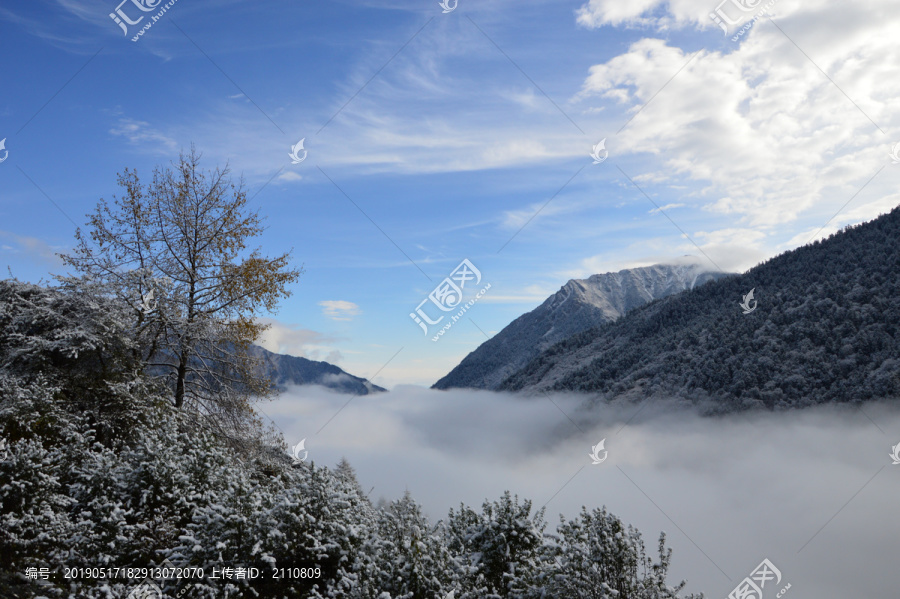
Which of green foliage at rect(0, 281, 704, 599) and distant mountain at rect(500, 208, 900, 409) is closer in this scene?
green foliage at rect(0, 281, 704, 599)

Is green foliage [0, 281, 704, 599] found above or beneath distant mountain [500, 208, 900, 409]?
beneath

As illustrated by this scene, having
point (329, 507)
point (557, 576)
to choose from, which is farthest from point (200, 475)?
point (557, 576)

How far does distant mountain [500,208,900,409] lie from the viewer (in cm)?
8725

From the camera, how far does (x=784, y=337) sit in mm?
97188

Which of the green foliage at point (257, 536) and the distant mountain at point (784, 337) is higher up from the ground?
the distant mountain at point (784, 337)

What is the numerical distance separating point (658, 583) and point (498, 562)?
1837 millimetres

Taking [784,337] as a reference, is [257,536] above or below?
below

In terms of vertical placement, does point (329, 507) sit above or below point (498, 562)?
above

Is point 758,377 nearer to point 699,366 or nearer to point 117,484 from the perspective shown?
point 699,366

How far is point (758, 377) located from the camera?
102m

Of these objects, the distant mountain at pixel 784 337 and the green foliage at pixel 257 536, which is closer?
the green foliage at pixel 257 536

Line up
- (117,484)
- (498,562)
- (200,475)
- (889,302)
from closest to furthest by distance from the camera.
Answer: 1. (498,562)
2. (117,484)
3. (200,475)
4. (889,302)

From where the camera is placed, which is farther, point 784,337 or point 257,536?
point 784,337

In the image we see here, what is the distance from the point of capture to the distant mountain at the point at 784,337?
87.2 meters
